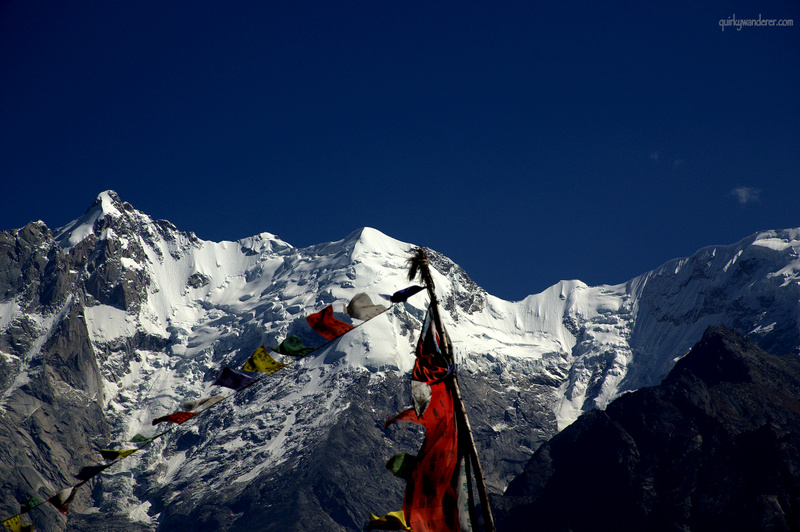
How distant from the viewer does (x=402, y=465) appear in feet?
33.7

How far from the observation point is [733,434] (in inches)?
5655

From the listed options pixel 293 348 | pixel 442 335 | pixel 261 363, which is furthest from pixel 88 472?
pixel 442 335

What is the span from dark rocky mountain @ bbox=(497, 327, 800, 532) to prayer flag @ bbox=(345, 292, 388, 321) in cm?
11868

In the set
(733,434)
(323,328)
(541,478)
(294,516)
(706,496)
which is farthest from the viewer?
(294,516)

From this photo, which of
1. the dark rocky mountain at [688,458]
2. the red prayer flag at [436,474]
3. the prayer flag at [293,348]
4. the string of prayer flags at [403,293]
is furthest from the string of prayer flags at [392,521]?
the dark rocky mountain at [688,458]

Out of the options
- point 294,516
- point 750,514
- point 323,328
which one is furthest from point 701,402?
point 323,328

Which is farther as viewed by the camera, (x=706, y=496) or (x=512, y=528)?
(x=512, y=528)

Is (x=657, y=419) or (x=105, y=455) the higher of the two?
(x=657, y=419)

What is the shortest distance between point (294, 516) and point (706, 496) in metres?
103

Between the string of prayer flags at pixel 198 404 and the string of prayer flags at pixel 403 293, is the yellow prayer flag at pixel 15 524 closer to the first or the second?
the string of prayer flags at pixel 198 404

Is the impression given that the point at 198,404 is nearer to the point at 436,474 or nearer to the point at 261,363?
the point at 261,363

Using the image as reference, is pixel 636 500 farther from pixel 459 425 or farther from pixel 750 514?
pixel 459 425

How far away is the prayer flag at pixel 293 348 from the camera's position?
1054cm

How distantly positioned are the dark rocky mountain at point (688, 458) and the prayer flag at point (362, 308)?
11868cm
